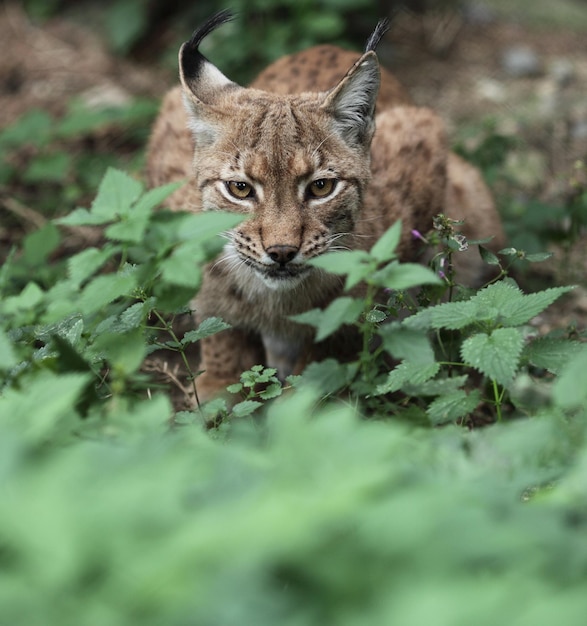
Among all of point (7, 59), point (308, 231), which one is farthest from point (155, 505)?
point (7, 59)

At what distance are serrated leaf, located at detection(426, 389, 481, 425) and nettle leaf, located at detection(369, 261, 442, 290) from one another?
635 millimetres

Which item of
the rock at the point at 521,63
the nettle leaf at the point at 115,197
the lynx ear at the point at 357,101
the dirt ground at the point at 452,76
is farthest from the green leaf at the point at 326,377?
the rock at the point at 521,63

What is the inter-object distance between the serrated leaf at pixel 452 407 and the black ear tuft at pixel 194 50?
5.97ft

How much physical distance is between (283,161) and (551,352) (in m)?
1.27

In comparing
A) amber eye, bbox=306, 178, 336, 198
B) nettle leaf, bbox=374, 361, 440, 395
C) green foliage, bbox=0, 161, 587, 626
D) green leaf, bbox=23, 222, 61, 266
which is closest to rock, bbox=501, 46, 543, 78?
amber eye, bbox=306, 178, 336, 198

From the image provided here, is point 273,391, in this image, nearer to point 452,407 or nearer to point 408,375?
point 408,375

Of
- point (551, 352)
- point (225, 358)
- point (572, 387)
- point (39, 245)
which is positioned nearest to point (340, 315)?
point (572, 387)

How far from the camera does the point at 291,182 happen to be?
137 inches

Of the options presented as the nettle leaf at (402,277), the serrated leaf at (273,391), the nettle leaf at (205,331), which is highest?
the nettle leaf at (402,277)

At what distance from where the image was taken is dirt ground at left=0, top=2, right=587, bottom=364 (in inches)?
253

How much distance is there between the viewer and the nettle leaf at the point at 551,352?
112 inches

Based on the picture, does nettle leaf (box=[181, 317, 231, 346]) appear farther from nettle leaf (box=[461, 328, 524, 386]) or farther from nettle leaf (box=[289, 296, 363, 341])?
nettle leaf (box=[461, 328, 524, 386])

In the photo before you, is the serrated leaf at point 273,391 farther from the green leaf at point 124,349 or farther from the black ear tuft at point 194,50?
the black ear tuft at point 194,50

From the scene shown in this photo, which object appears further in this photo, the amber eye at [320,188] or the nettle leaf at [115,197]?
the amber eye at [320,188]
